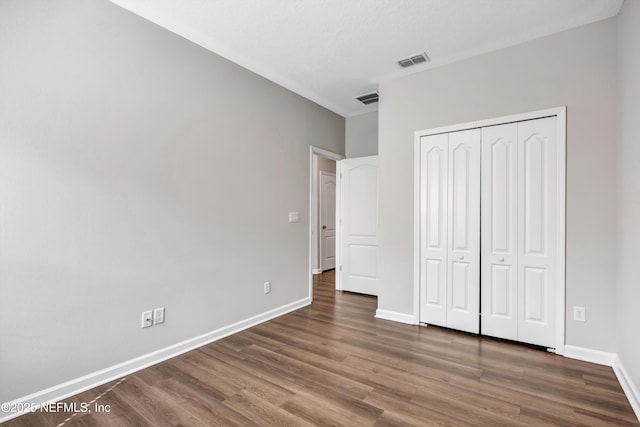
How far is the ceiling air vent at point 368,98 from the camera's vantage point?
13.5 ft

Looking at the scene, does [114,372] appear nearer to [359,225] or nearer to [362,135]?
[359,225]

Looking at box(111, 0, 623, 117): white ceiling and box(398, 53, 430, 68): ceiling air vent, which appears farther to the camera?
box(398, 53, 430, 68): ceiling air vent

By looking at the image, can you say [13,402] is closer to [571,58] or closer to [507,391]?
[507,391]

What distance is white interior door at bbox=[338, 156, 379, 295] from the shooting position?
180 inches

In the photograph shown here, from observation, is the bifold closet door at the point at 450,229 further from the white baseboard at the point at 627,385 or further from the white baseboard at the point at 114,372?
the white baseboard at the point at 114,372

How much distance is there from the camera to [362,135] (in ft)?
15.9

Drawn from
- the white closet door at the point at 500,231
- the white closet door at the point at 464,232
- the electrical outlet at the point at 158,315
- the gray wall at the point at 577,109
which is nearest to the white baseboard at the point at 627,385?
the gray wall at the point at 577,109

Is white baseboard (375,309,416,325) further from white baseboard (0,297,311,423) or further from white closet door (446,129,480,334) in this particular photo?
white baseboard (0,297,311,423)

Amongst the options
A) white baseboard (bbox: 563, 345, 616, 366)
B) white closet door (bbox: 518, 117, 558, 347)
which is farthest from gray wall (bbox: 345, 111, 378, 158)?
white baseboard (bbox: 563, 345, 616, 366)

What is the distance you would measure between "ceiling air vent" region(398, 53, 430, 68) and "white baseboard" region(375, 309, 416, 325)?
9.34 ft

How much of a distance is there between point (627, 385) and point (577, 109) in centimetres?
218

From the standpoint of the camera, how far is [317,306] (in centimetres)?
409

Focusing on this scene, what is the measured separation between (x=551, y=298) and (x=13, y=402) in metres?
4.12

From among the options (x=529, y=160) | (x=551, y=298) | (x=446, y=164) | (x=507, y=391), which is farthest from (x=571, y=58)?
(x=507, y=391)
